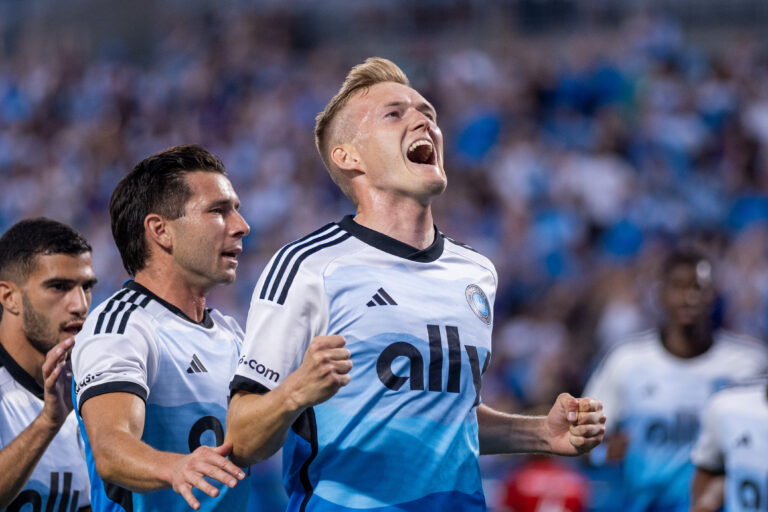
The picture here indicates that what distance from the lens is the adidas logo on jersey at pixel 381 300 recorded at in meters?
3.95

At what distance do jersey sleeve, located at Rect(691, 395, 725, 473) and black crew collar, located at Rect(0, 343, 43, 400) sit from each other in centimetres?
347

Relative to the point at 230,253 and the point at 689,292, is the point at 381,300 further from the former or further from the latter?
the point at 689,292

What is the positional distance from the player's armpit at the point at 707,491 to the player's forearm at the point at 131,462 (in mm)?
3613

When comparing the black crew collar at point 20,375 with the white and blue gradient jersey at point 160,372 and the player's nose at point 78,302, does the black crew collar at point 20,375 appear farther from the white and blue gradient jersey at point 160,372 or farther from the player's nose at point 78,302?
the white and blue gradient jersey at point 160,372

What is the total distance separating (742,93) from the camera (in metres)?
Result: 13.0

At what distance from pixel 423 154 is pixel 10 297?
2.05m

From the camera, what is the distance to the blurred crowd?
37.8 ft

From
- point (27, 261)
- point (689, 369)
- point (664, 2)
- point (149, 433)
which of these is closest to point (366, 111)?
point (149, 433)

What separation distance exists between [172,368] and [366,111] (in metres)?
1.22

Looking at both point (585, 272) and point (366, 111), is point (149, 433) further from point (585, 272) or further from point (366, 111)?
point (585, 272)

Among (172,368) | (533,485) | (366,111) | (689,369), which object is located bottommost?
(533,485)

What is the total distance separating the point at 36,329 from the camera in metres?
5.07

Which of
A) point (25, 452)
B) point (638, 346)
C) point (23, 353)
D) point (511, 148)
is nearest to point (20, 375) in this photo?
point (23, 353)

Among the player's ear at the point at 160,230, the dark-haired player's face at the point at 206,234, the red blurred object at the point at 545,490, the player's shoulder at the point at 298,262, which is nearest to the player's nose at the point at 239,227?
the dark-haired player's face at the point at 206,234
